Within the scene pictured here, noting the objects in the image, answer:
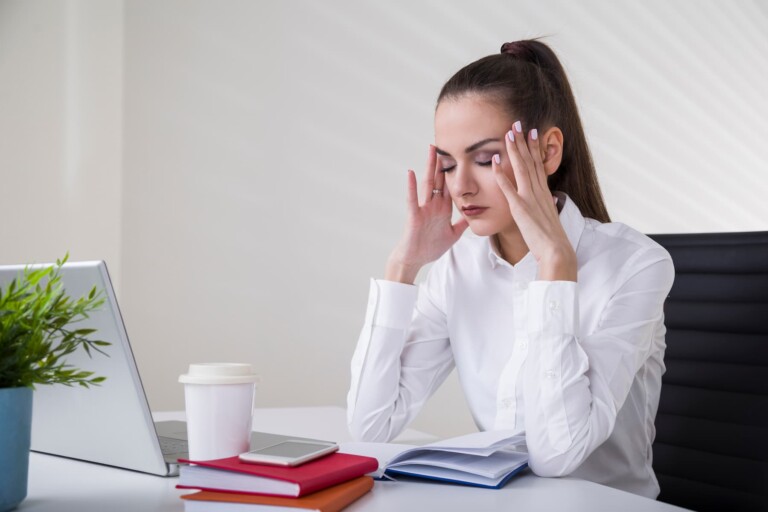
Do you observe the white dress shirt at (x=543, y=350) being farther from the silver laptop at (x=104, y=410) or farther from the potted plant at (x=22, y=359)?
the potted plant at (x=22, y=359)

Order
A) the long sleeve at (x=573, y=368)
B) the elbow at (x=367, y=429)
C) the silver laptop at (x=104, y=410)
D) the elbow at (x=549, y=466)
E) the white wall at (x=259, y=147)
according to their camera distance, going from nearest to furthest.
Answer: the silver laptop at (x=104, y=410) → the elbow at (x=549, y=466) → the long sleeve at (x=573, y=368) → the elbow at (x=367, y=429) → the white wall at (x=259, y=147)

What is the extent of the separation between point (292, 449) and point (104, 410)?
22 centimetres

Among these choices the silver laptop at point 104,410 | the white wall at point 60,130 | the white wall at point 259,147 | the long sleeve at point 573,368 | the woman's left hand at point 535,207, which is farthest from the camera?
the white wall at point 259,147

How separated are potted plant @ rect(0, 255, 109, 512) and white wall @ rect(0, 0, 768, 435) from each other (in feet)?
5.99

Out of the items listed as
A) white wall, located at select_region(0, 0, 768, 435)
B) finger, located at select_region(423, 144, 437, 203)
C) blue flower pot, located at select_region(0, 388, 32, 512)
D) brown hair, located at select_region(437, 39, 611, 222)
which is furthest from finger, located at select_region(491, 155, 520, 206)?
white wall, located at select_region(0, 0, 768, 435)

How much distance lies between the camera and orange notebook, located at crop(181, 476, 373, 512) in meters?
0.71

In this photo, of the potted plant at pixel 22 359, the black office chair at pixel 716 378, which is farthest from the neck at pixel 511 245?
the potted plant at pixel 22 359

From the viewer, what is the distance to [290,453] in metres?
0.80

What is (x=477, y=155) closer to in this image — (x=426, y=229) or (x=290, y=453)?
(x=426, y=229)

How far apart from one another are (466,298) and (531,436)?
1.51 feet

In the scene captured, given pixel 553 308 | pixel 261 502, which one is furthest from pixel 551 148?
pixel 261 502

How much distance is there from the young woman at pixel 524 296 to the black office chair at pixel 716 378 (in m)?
0.10

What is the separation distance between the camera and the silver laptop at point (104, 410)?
0.82 metres

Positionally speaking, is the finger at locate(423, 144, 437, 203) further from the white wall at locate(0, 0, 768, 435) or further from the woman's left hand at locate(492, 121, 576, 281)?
the white wall at locate(0, 0, 768, 435)
